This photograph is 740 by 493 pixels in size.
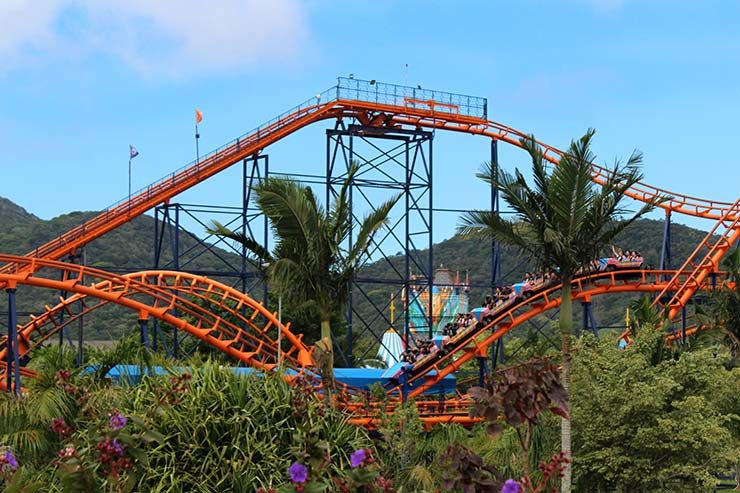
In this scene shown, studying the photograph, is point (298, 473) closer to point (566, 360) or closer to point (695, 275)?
point (566, 360)

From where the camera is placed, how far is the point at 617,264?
2789 centimetres

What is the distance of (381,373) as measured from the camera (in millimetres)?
27625

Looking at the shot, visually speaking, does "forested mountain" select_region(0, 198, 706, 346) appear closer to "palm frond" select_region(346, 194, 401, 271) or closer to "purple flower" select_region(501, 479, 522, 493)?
"palm frond" select_region(346, 194, 401, 271)

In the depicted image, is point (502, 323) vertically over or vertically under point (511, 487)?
over

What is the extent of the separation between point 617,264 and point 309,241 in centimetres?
1535

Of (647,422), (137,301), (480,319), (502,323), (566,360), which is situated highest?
(137,301)

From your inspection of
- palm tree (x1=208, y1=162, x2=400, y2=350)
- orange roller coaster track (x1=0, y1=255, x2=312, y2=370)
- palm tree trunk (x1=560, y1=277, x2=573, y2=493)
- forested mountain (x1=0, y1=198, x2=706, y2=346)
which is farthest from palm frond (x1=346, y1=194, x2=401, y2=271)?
forested mountain (x1=0, y1=198, x2=706, y2=346)

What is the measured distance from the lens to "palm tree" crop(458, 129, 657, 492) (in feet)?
48.1

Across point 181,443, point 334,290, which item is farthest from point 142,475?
point 334,290

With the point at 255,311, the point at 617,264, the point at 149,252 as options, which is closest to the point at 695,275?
the point at 617,264

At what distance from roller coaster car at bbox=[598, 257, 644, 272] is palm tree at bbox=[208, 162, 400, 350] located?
14.0 m

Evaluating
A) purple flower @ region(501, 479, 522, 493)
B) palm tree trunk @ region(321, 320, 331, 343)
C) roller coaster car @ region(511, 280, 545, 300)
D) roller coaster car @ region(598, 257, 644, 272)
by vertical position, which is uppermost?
roller coaster car @ region(598, 257, 644, 272)

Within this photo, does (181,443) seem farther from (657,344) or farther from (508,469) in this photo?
(657,344)

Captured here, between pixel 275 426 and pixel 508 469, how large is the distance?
6030mm
